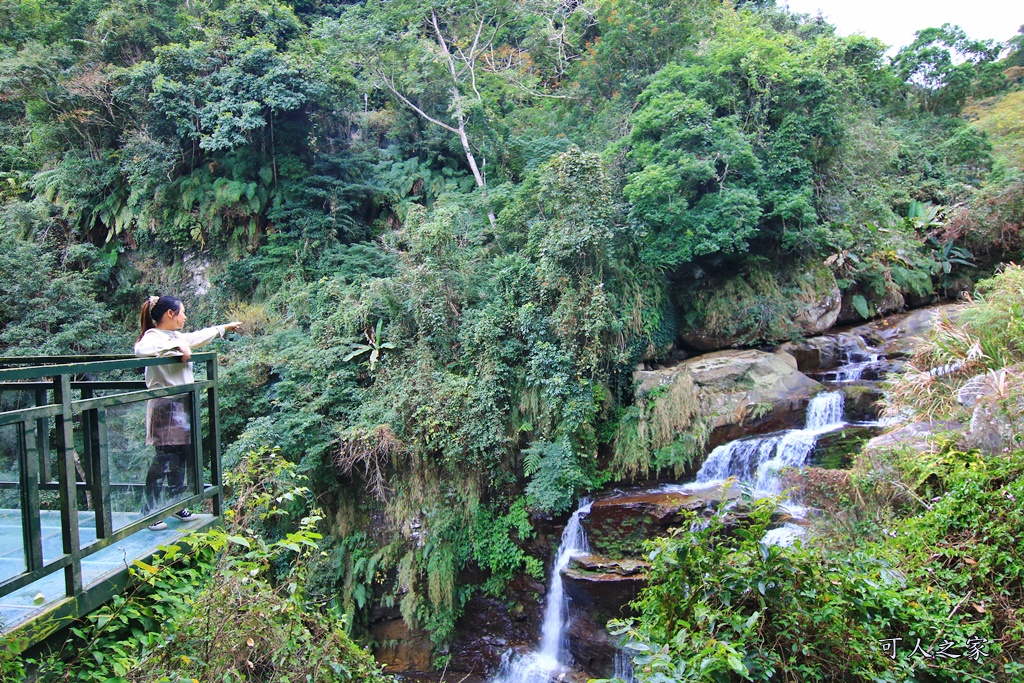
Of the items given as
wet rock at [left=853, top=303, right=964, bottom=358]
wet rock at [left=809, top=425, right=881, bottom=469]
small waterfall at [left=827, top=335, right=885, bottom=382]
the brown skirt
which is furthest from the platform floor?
wet rock at [left=853, top=303, right=964, bottom=358]

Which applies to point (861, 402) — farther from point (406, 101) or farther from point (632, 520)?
point (406, 101)

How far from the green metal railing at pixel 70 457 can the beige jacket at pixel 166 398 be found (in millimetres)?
70

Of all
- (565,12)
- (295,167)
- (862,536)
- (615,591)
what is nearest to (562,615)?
(615,591)

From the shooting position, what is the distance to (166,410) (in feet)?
13.7

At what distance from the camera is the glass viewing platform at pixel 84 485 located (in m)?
3.06

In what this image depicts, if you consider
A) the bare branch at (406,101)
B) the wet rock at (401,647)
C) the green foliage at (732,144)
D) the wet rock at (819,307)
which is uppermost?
the bare branch at (406,101)

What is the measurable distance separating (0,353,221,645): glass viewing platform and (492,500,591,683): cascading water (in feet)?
18.6

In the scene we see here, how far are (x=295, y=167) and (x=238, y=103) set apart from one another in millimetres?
1874

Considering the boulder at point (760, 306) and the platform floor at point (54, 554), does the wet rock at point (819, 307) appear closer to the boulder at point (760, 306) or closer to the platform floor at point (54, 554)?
the boulder at point (760, 306)

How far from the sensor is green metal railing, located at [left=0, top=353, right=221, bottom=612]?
3.09 meters

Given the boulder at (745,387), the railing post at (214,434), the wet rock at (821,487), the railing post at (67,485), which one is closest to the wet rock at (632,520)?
the wet rock at (821,487)

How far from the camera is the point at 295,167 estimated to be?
14898 millimetres

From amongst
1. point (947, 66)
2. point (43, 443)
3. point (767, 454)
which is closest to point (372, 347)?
point (767, 454)

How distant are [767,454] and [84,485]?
350 inches
